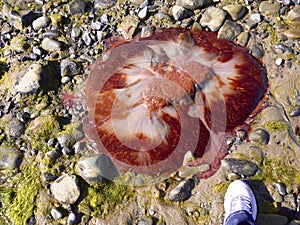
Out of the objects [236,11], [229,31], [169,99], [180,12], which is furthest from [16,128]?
[236,11]

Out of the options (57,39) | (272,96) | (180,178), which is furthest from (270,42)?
(57,39)

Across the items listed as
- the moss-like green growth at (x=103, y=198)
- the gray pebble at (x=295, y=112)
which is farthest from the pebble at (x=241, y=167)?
the moss-like green growth at (x=103, y=198)

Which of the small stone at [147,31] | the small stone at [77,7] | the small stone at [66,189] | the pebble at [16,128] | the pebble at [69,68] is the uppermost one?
the small stone at [77,7]

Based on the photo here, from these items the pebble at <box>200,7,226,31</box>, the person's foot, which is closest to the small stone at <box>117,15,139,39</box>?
the pebble at <box>200,7,226,31</box>

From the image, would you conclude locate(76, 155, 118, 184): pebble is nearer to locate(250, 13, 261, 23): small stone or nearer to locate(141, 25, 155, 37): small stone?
locate(141, 25, 155, 37): small stone

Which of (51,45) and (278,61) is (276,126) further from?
(51,45)

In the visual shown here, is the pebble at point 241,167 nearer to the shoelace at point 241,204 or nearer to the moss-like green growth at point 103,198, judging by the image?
the shoelace at point 241,204
